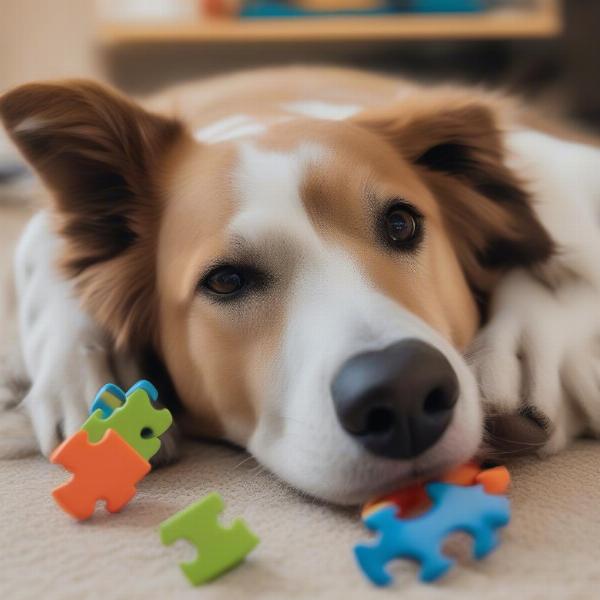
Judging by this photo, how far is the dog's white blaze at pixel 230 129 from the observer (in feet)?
4.67

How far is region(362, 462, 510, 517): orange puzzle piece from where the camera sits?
1.01 metres

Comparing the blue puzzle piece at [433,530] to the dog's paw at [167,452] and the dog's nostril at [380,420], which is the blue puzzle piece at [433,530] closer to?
the dog's nostril at [380,420]

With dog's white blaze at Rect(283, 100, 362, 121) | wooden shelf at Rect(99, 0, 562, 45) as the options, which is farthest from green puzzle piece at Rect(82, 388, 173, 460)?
wooden shelf at Rect(99, 0, 562, 45)

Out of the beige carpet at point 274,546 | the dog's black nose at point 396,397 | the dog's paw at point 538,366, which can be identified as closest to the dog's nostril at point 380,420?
the dog's black nose at point 396,397

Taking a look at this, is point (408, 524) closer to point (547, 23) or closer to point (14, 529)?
point (14, 529)

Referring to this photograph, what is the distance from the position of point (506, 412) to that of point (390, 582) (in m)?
0.40

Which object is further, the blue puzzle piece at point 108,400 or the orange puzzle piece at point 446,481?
the blue puzzle piece at point 108,400

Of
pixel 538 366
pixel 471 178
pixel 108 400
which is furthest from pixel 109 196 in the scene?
pixel 538 366

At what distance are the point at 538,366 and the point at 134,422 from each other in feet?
1.93

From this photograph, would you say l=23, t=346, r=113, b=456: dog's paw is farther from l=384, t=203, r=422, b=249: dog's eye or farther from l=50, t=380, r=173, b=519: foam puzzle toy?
l=384, t=203, r=422, b=249: dog's eye

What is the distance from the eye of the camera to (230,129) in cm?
157

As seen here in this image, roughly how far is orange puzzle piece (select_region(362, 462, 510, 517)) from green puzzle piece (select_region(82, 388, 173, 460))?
30 cm

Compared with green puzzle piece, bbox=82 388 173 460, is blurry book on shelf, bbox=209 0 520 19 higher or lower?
higher

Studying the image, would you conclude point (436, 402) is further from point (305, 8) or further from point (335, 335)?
point (305, 8)
